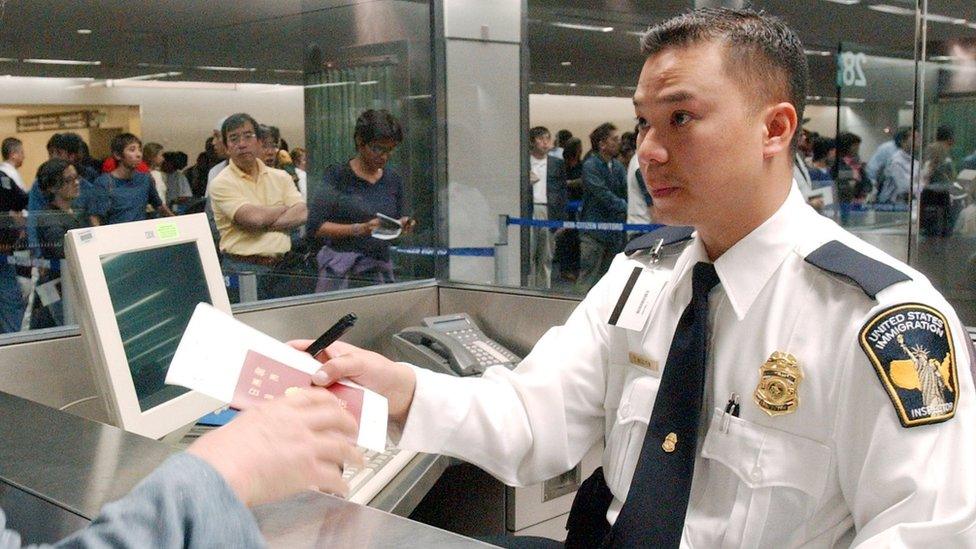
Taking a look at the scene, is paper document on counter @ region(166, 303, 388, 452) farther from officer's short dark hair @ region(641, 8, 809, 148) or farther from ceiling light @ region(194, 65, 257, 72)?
ceiling light @ region(194, 65, 257, 72)

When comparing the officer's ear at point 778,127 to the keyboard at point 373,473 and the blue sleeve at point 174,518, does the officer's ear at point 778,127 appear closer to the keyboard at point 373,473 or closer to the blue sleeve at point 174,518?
the keyboard at point 373,473

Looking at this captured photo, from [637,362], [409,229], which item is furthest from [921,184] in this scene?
[637,362]

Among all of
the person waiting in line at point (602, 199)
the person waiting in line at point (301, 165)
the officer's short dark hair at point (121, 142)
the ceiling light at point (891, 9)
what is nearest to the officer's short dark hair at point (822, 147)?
the ceiling light at point (891, 9)

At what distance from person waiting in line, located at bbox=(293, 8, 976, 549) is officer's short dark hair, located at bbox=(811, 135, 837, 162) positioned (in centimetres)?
423

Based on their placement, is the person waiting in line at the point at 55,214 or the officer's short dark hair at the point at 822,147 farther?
the officer's short dark hair at the point at 822,147

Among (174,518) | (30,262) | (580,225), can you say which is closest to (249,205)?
(30,262)

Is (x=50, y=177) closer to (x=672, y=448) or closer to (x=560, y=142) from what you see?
(x=560, y=142)

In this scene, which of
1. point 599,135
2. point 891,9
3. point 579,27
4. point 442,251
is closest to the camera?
point 442,251

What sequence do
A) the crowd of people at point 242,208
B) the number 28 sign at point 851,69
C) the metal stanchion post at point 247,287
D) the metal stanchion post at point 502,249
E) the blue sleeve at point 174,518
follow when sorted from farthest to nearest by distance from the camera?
the number 28 sign at point 851,69 → the metal stanchion post at point 502,249 → the crowd of people at point 242,208 → the metal stanchion post at point 247,287 → the blue sleeve at point 174,518

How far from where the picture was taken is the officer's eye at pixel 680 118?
47.1 inches

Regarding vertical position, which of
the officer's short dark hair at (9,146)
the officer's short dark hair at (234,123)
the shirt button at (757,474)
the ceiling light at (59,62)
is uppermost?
the ceiling light at (59,62)

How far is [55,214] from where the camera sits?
465 centimetres

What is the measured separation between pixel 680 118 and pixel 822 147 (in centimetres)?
448

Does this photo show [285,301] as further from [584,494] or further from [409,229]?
[409,229]
